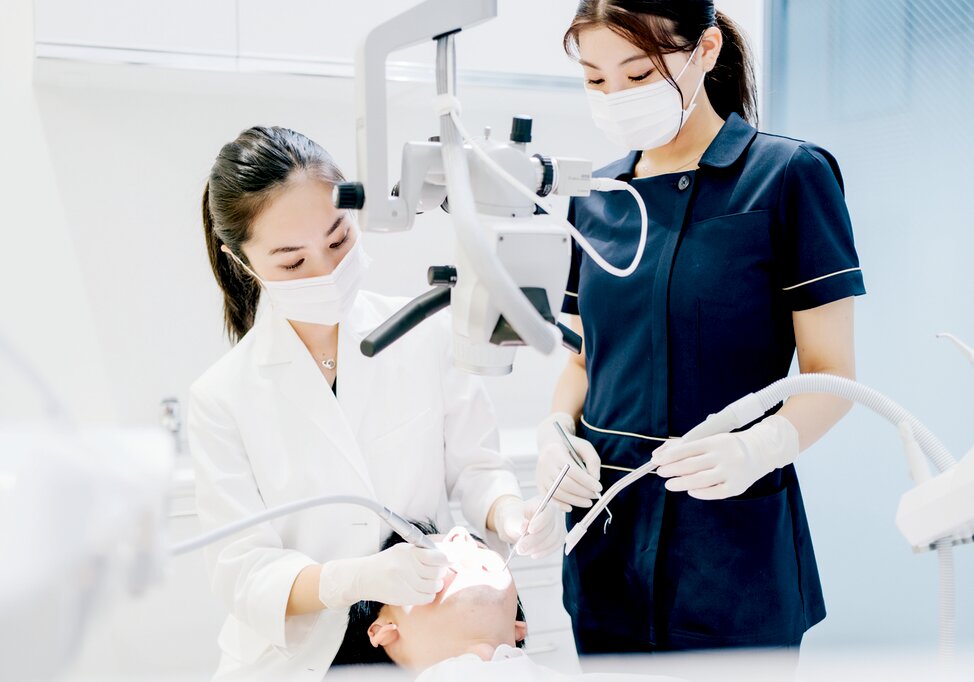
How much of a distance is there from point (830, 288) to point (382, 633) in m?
0.89

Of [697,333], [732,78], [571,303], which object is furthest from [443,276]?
[732,78]

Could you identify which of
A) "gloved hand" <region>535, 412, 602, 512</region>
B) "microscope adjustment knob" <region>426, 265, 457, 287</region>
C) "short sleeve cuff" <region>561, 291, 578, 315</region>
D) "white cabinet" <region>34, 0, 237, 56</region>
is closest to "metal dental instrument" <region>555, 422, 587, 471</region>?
"gloved hand" <region>535, 412, 602, 512</region>

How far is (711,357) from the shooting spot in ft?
4.55

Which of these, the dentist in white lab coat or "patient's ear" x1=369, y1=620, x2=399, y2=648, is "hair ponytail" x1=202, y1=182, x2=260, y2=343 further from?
"patient's ear" x1=369, y1=620, x2=399, y2=648

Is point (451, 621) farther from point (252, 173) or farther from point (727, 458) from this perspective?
point (252, 173)

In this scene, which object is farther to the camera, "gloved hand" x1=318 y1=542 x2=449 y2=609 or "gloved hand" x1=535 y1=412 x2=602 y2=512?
"gloved hand" x1=535 y1=412 x2=602 y2=512

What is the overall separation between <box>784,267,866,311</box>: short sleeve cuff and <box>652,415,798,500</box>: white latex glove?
7.6 inches

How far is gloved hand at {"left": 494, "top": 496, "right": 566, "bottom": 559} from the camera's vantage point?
1365 millimetres

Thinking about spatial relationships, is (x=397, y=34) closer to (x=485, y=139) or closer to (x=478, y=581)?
(x=485, y=139)

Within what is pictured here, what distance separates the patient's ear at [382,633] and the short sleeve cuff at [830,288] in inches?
33.0

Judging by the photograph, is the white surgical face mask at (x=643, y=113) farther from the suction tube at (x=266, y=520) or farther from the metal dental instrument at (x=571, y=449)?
the suction tube at (x=266, y=520)

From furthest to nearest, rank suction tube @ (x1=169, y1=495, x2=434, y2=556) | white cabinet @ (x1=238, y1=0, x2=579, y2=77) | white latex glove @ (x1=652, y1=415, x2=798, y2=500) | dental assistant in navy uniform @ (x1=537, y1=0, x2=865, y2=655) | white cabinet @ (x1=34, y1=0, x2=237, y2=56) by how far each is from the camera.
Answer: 1. white cabinet @ (x1=238, y1=0, x2=579, y2=77)
2. white cabinet @ (x1=34, y1=0, x2=237, y2=56)
3. dental assistant in navy uniform @ (x1=537, y1=0, x2=865, y2=655)
4. white latex glove @ (x1=652, y1=415, x2=798, y2=500)
5. suction tube @ (x1=169, y1=495, x2=434, y2=556)

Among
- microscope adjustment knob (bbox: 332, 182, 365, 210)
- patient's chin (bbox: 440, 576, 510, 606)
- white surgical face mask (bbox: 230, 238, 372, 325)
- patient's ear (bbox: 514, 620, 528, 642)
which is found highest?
microscope adjustment knob (bbox: 332, 182, 365, 210)

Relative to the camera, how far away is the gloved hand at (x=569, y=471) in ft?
4.56
